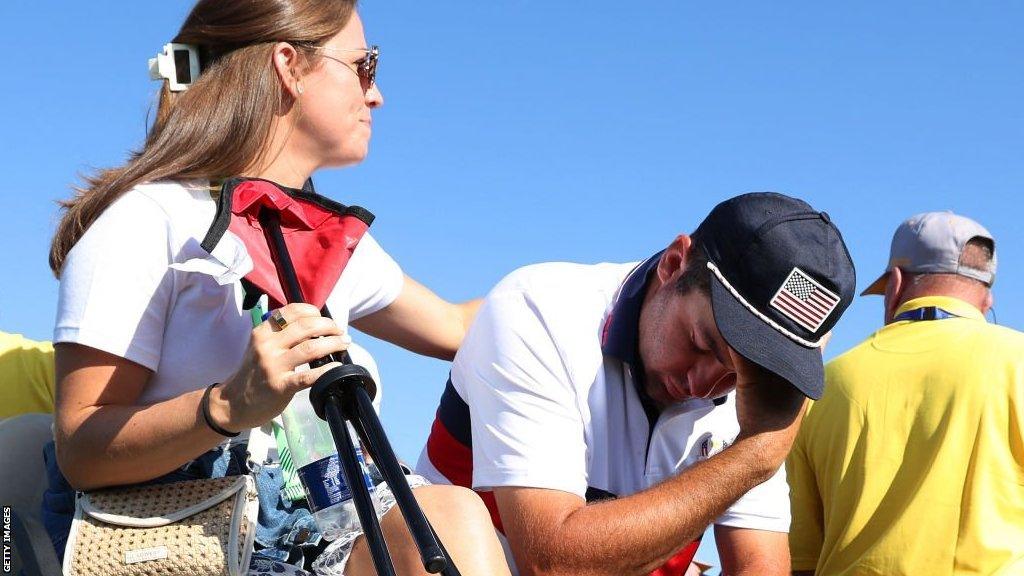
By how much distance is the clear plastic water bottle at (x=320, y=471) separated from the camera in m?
2.36

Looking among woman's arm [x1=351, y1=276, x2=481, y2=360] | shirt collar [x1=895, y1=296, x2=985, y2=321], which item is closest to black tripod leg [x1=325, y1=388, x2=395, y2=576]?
woman's arm [x1=351, y1=276, x2=481, y2=360]

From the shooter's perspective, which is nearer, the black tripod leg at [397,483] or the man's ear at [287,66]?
the black tripod leg at [397,483]

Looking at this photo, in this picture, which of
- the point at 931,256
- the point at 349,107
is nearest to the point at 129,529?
the point at 349,107

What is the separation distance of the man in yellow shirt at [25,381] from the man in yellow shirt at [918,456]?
2.67 metres

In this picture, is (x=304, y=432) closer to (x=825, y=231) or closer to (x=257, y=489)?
(x=257, y=489)

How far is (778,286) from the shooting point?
9.46ft

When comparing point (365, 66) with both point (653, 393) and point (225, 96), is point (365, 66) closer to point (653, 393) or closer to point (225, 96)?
point (225, 96)

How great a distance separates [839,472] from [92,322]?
300 centimetres

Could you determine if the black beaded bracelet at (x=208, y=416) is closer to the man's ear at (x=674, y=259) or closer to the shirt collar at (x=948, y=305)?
the man's ear at (x=674, y=259)

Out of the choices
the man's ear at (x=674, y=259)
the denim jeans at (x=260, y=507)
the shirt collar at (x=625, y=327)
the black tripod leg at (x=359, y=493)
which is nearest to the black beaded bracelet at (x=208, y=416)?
the denim jeans at (x=260, y=507)

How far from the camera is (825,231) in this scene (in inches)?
117

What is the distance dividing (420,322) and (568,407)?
68cm

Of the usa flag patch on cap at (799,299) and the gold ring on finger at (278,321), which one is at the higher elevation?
the gold ring on finger at (278,321)

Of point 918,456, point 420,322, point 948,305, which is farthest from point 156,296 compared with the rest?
point 948,305
